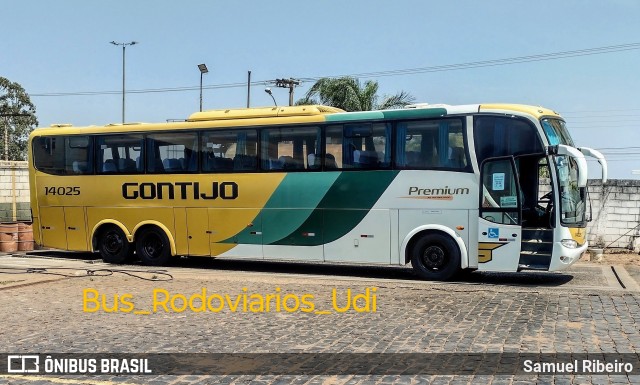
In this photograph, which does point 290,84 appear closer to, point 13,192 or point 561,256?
point 13,192

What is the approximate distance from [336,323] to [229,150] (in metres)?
7.52

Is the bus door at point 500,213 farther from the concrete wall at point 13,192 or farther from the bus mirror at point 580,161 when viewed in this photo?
the concrete wall at point 13,192

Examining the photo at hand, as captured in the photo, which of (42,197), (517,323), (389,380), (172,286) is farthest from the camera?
(42,197)

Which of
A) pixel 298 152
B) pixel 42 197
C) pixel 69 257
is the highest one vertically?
pixel 298 152

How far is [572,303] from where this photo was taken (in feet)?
34.3

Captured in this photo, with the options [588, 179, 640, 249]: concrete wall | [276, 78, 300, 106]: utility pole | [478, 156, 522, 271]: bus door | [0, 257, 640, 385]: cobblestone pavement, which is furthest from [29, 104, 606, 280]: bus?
[276, 78, 300, 106]: utility pole

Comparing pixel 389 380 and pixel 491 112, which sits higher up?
pixel 491 112

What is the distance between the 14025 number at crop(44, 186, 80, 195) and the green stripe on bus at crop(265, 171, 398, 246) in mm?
6193

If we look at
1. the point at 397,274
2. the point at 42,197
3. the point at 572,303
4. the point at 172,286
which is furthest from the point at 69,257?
the point at 572,303

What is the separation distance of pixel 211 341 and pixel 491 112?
7566 millimetres

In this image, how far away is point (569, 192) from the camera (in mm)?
12773

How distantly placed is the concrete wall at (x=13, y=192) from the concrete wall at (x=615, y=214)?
1820cm

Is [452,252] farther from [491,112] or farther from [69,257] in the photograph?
[69,257]

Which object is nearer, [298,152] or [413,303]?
[413,303]
